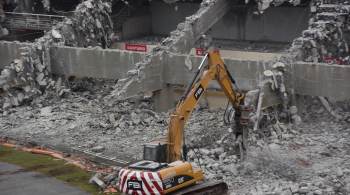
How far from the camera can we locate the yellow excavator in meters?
13.3

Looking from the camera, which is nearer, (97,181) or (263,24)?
(97,181)

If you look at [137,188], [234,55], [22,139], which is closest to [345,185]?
[137,188]

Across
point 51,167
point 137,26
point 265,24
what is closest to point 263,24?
point 265,24

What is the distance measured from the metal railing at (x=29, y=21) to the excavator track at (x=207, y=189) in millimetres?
19112

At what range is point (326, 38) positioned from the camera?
907 inches

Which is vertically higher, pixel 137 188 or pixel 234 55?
pixel 234 55

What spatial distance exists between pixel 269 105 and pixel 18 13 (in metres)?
18.2

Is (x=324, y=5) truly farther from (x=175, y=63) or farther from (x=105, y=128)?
(x=105, y=128)

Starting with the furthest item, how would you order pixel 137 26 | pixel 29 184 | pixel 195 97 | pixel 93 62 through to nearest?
pixel 137 26, pixel 93 62, pixel 29 184, pixel 195 97

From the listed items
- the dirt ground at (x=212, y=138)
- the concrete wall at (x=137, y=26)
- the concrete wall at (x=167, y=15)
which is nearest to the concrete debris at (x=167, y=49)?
the dirt ground at (x=212, y=138)

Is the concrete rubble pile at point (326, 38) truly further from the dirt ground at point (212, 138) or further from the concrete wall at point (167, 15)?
the concrete wall at point (167, 15)

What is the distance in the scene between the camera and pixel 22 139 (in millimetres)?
20375

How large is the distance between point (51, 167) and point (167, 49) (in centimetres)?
744

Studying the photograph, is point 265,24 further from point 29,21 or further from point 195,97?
point 195,97
